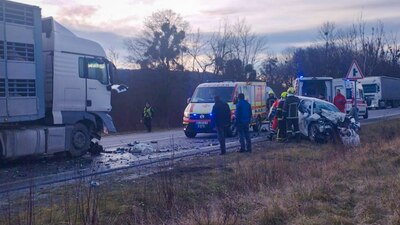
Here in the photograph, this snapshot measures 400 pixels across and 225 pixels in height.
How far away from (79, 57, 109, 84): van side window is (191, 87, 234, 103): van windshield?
625 cm

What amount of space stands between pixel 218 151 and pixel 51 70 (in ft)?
17.7

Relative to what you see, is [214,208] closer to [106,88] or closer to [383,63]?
[106,88]

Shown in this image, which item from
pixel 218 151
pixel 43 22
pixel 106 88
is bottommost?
pixel 218 151

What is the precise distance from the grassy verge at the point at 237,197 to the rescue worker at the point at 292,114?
20.8ft

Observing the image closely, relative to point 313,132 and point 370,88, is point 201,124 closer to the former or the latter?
point 313,132

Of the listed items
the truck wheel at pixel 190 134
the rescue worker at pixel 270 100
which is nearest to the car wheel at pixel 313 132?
the truck wheel at pixel 190 134

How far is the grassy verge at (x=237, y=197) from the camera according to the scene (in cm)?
725

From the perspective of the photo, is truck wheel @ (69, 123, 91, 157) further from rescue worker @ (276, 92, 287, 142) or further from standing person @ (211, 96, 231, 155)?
rescue worker @ (276, 92, 287, 142)

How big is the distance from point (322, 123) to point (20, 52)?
9.66 metres

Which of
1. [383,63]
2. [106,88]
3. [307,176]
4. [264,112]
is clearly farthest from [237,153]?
[383,63]

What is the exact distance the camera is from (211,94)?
78.1 ft

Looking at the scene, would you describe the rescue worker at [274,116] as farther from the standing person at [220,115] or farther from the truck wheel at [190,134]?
the truck wheel at [190,134]

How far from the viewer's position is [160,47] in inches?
2245

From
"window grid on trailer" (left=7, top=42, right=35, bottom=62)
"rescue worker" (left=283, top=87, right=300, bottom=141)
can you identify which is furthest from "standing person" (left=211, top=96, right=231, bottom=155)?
"window grid on trailer" (left=7, top=42, right=35, bottom=62)
